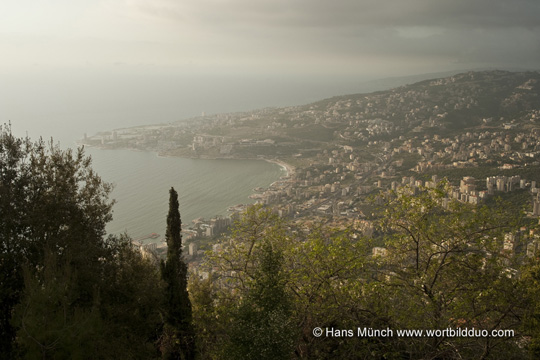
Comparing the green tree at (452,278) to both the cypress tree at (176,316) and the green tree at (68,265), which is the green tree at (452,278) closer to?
the cypress tree at (176,316)

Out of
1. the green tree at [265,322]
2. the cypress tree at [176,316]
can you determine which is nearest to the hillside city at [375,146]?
the green tree at [265,322]

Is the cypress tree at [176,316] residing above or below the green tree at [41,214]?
below

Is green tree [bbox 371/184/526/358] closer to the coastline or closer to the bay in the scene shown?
the bay

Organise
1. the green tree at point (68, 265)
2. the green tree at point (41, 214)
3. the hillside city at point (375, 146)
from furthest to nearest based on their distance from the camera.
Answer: the hillside city at point (375, 146), the green tree at point (41, 214), the green tree at point (68, 265)

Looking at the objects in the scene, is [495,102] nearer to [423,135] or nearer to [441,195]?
[423,135]

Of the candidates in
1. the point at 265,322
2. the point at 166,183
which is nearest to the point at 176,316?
the point at 265,322

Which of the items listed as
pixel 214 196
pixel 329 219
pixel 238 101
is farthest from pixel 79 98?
pixel 329 219

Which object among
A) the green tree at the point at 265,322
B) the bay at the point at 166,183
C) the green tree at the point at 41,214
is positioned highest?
the green tree at the point at 41,214
